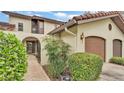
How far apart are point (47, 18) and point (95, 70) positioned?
60.2 inches

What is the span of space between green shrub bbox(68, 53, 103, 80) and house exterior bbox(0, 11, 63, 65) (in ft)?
2.19

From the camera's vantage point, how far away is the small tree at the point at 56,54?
467 cm

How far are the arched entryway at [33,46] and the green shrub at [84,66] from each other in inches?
27.9

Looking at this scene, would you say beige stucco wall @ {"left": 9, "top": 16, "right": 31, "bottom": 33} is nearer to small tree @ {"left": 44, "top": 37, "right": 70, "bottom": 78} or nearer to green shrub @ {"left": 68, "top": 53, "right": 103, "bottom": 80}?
small tree @ {"left": 44, "top": 37, "right": 70, "bottom": 78}

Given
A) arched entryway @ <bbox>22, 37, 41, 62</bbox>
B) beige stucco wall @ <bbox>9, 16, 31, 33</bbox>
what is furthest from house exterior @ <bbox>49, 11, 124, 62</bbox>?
beige stucco wall @ <bbox>9, 16, 31, 33</bbox>

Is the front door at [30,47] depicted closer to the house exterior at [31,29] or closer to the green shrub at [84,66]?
the house exterior at [31,29]

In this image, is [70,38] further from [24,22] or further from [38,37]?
[24,22]

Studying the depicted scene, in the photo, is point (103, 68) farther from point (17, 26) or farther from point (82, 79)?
point (17, 26)

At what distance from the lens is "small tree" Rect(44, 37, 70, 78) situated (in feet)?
15.3

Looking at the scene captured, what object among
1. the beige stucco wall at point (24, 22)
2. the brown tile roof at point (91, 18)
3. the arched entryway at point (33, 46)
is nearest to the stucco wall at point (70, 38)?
the brown tile roof at point (91, 18)

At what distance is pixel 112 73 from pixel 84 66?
0.64 meters
